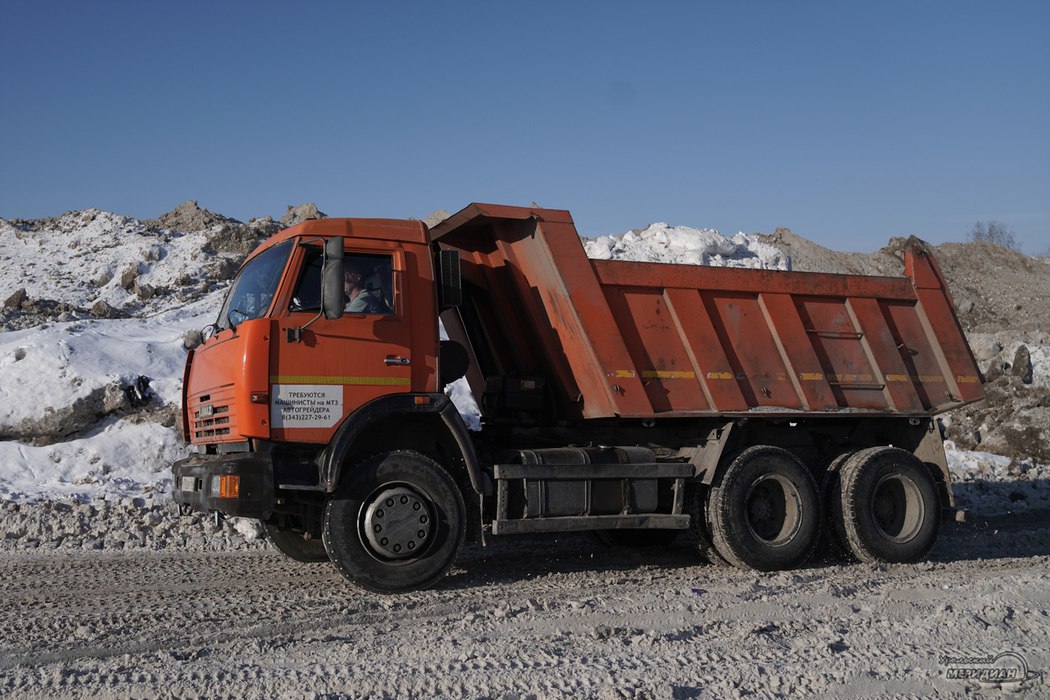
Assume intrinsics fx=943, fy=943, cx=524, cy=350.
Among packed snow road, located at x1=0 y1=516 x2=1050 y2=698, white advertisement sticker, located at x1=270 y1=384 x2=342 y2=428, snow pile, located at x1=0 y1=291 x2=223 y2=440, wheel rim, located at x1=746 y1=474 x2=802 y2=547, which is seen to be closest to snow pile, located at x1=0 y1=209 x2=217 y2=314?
snow pile, located at x1=0 y1=291 x2=223 y2=440

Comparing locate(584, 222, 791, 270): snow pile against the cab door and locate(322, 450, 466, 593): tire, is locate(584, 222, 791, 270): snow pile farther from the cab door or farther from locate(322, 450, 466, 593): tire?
locate(322, 450, 466, 593): tire

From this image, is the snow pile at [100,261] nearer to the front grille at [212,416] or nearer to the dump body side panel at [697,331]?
the front grille at [212,416]

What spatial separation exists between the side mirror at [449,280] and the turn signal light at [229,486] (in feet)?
6.96

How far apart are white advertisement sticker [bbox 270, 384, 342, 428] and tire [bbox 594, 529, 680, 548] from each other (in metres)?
3.98

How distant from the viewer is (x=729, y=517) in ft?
27.3

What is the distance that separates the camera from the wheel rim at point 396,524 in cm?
700

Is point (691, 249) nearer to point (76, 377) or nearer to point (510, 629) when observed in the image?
point (76, 377)

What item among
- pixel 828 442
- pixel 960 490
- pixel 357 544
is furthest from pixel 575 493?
pixel 960 490

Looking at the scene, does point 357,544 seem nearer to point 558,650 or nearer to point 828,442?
point 558,650

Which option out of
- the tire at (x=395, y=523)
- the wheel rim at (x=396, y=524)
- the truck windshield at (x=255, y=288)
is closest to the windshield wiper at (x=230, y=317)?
the truck windshield at (x=255, y=288)

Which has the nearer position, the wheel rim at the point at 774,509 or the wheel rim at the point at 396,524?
the wheel rim at the point at 396,524

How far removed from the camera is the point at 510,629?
589 cm

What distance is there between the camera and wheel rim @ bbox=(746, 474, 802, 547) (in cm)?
866

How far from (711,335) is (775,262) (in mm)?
20908
